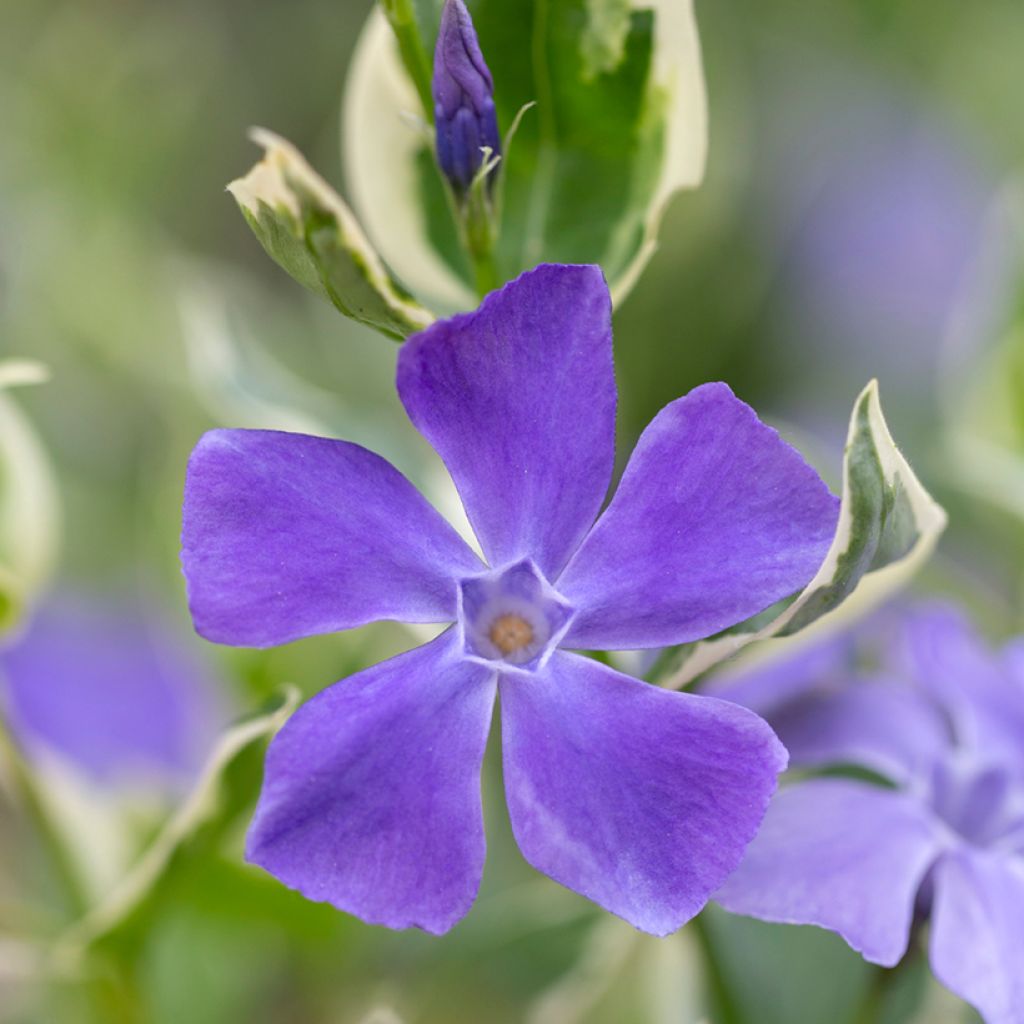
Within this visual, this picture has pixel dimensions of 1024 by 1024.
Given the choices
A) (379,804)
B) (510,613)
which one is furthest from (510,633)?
(379,804)

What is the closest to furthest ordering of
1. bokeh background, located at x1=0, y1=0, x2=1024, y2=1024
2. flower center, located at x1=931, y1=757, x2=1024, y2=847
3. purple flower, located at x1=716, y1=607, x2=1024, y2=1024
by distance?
purple flower, located at x1=716, y1=607, x2=1024, y2=1024 → flower center, located at x1=931, y1=757, x2=1024, y2=847 → bokeh background, located at x1=0, y1=0, x2=1024, y2=1024

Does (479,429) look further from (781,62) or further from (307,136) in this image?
(307,136)

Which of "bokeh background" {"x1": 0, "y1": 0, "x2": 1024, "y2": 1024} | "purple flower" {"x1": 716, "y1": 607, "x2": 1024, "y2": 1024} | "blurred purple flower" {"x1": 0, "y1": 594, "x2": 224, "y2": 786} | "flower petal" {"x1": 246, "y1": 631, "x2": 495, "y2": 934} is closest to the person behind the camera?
"flower petal" {"x1": 246, "y1": 631, "x2": 495, "y2": 934}

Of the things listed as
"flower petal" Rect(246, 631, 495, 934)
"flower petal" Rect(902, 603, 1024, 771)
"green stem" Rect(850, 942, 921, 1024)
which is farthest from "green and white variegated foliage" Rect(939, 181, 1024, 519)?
"flower petal" Rect(246, 631, 495, 934)

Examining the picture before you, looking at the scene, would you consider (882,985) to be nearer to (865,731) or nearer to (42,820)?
(865,731)

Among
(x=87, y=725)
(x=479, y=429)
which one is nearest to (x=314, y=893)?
(x=479, y=429)

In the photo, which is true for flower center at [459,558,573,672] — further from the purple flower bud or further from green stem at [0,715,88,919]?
green stem at [0,715,88,919]

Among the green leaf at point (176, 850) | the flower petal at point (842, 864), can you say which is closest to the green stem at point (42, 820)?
the green leaf at point (176, 850)

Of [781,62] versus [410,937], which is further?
[781,62]
